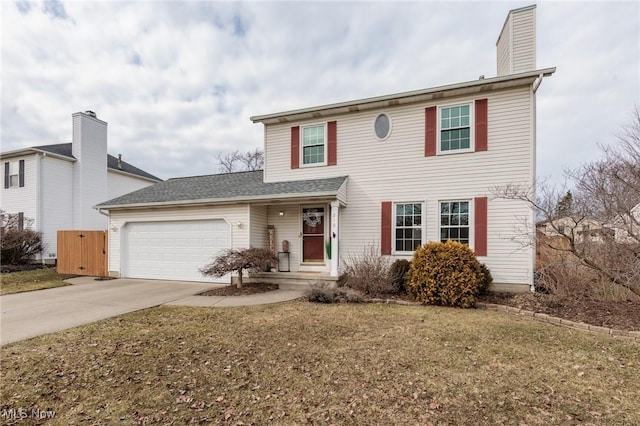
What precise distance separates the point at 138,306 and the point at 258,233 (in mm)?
4089

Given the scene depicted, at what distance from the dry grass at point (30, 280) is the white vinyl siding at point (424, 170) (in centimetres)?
804

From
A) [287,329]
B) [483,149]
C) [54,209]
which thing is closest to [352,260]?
[287,329]

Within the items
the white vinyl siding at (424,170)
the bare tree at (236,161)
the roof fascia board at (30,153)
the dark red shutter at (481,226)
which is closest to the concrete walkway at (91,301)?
the white vinyl siding at (424,170)

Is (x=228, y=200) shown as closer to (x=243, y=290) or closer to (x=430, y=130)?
(x=243, y=290)

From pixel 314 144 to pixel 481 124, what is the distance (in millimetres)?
5100

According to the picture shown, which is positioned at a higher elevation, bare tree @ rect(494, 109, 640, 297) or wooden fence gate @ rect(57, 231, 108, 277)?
bare tree @ rect(494, 109, 640, 297)

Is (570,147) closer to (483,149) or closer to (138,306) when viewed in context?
(483,149)

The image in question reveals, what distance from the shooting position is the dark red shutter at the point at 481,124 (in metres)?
8.39

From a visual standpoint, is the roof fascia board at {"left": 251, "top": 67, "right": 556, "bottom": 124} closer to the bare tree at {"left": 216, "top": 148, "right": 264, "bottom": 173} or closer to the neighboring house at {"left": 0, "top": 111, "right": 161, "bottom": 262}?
the neighboring house at {"left": 0, "top": 111, "right": 161, "bottom": 262}

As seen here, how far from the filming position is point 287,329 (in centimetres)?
516

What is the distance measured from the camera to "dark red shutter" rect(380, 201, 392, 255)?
916 cm

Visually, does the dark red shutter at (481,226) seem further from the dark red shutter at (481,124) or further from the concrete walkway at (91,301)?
the concrete walkway at (91,301)

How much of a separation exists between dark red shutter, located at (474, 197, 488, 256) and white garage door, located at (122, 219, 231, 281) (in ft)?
24.9

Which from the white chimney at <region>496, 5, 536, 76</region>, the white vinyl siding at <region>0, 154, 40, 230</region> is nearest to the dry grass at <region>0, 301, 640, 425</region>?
the white chimney at <region>496, 5, 536, 76</region>
